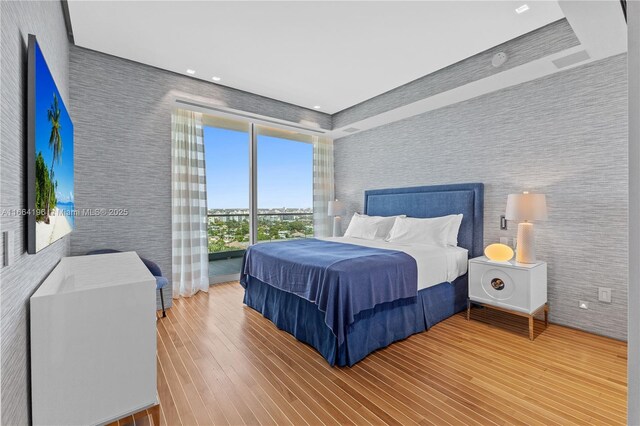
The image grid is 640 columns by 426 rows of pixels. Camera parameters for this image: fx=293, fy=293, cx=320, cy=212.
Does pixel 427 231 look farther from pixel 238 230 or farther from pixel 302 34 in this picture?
pixel 238 230

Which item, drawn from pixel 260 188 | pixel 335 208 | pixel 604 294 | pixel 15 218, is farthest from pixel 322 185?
pixel 15 218

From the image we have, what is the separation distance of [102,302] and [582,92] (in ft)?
13.5

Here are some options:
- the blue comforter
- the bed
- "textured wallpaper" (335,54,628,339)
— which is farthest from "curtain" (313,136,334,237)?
the blue comforter

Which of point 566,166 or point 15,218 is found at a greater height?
point 566,166

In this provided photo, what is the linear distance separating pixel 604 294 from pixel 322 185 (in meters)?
4.09

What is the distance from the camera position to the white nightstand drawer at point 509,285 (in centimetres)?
270

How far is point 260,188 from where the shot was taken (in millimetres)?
4922

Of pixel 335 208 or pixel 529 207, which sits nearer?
pixel 529 207

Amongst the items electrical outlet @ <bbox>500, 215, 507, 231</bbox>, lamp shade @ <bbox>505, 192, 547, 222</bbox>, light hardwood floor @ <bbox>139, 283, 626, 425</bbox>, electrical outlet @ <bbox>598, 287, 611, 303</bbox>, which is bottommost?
light hardwood floor @ <bbox>139, 283, 626, 425</bbox>

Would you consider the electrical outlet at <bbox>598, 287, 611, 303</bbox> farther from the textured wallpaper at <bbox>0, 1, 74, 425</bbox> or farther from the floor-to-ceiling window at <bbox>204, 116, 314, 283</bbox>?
the floor-to-ceiling window at <bbox>204, 116, 314, 283</bbox>

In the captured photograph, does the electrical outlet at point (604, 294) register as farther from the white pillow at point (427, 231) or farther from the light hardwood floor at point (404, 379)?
the white pillow at point (427, 231)

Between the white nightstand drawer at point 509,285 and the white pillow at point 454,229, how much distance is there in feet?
1.46

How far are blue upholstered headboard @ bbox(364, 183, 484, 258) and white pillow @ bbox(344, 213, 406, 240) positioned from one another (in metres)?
0.28

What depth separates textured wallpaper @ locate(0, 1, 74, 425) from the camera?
102cm
